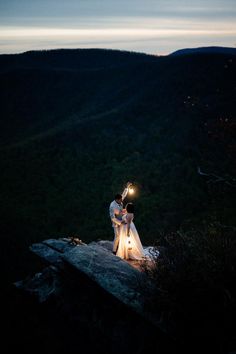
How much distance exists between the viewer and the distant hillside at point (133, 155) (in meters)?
22.0

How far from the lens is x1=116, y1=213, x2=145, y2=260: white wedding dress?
11914mm

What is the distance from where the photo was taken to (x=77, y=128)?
141 ft

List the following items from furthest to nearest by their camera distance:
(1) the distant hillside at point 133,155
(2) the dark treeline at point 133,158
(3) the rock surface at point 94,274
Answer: (1) the distant hillside at point 133,155 < (2) the dark treeline at point 133,158 < (3) the rock surface at point 94,274

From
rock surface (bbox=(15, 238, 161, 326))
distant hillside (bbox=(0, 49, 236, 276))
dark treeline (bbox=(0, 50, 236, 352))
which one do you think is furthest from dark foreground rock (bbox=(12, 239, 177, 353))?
dark treeline (bbox=(0, 50, 236, 352))

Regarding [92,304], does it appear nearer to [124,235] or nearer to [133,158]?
[124,235]

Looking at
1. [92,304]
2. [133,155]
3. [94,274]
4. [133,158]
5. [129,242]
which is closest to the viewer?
[94,274]

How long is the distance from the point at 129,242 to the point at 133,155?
21277mm

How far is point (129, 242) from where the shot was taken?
12039 millimetres

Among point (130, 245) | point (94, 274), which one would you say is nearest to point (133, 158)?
point (130, 245)

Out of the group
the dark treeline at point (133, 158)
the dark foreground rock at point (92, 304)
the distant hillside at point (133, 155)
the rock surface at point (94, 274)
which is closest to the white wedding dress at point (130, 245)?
the rock surface at point (94, 274)

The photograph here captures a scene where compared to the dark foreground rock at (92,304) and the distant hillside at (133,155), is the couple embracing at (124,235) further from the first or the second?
the distant hillside at (133,155)

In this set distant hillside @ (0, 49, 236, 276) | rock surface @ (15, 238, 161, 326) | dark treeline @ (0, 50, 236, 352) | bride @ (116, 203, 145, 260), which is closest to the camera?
rock surface @ (15, 238, 161, 326)

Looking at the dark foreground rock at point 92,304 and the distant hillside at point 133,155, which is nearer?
the dark foreground rock at point 92,304

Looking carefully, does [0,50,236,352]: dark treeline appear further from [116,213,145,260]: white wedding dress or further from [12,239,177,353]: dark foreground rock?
[12,239,177,353]: dark foreground rock
